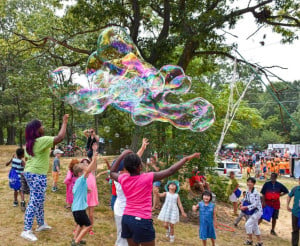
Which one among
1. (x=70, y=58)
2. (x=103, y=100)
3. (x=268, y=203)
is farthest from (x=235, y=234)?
(x=70, y=58)

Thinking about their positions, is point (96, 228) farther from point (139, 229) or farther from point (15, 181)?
point (139, 229)

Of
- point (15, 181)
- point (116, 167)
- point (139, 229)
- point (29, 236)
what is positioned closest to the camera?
point (139, 229)

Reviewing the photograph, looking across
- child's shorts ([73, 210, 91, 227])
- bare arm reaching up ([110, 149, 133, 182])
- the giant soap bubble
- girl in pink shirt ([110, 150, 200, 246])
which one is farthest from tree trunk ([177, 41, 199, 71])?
girl in pink shirt ([110, 150, 200, 246])

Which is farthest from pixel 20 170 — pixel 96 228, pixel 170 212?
pixel 170 212

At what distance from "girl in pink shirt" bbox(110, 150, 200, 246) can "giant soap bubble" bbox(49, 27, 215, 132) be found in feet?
9.51

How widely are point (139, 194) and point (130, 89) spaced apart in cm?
367

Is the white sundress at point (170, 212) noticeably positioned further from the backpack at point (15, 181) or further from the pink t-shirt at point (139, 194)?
the backpack at point (15, 181)

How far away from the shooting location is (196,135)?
8.91 m

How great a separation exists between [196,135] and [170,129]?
50.0 inches

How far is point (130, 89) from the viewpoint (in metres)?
6.61

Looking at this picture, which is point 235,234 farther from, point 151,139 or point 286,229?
point 151,139

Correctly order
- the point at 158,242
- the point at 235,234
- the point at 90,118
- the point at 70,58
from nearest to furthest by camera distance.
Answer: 1. the point at 158,242
2. the point at 235,234
3. the point at 70,58
4. the point at 90,118

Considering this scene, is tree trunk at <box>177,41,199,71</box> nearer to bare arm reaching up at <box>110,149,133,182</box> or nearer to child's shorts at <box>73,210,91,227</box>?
child's shorts at <box>73,210,91,227</box>

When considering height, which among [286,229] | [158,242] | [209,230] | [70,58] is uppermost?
[70,58]
